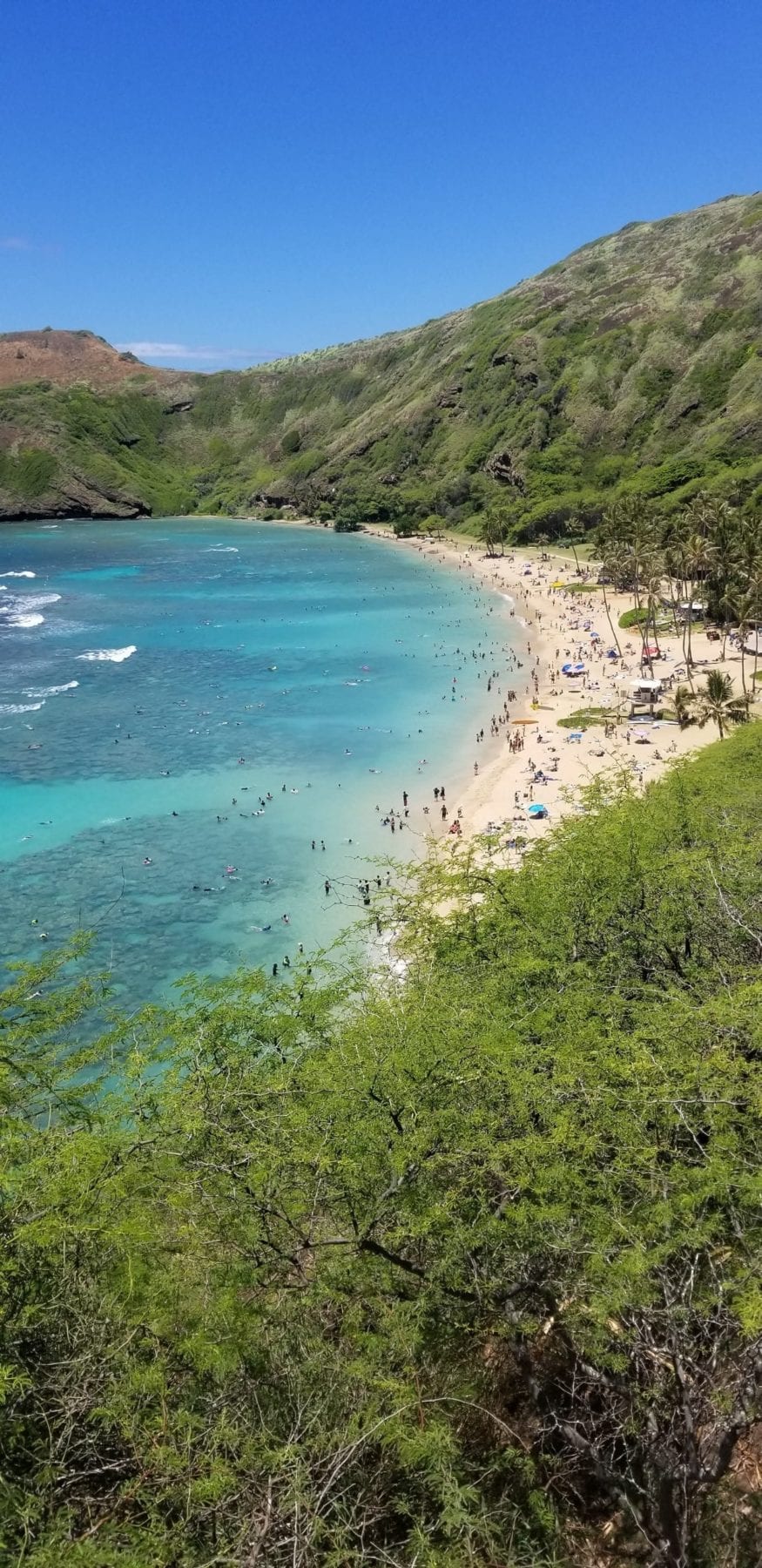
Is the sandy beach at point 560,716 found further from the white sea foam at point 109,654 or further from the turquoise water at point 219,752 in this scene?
the white sea foam at point 109,654

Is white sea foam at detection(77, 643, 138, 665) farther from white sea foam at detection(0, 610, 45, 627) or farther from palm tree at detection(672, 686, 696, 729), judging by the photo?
palm tree at detection(672, 686, 696, 729)

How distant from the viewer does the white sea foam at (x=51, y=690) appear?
71875mm

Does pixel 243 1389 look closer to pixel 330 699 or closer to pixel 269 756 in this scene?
pixel 269 756

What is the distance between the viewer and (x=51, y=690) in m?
73.2

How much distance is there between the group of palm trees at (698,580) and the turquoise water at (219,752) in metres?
14.1

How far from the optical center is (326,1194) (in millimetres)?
11789

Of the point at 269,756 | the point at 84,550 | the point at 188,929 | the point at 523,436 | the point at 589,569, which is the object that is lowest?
the point at 188,929

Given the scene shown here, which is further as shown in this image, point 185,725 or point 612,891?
point 185,725

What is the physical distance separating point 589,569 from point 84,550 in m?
101

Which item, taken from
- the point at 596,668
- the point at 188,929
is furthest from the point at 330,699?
the point at 188,929

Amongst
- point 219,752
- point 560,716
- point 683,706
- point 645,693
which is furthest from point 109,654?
point 683,706

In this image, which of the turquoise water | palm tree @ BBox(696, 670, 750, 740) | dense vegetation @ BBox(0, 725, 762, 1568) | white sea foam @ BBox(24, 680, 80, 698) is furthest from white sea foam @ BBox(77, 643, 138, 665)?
dense vegetation @ BBox(0, 725, 762, 1568)

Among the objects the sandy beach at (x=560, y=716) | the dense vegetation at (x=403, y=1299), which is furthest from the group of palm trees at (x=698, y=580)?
the dense vegetation at (x=403, y=1299)

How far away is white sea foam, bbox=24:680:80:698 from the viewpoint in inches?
2830
